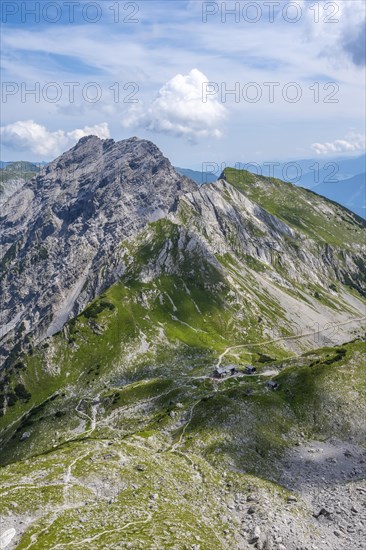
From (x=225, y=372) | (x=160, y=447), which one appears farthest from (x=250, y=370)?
(x=160, y=447)

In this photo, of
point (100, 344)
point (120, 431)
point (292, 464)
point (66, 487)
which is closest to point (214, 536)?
point (66, 487)

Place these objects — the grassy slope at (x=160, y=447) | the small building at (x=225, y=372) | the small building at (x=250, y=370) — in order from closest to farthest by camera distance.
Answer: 1. the grassy slope at (x=160, y=447)
2. the small building at (x=225, y=372)
3. the small building at (x=250, y=370)

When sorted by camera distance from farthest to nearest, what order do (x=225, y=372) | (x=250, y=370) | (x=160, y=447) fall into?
(x=250, y=370) < (x=225, y=372) < (x=160, y=447)

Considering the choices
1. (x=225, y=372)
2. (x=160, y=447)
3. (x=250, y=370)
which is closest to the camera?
(x=160, y=447)

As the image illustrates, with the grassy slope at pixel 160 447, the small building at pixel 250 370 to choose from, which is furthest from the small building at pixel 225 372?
the grassy slope at pixel 160 447

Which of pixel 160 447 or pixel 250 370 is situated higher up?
pixel 160 447

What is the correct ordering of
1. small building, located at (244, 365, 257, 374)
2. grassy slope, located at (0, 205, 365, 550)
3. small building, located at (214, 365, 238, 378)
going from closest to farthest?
1. grassy slope, located at (0, 205, 365, 550)
2. small building, located at (214, 365, 238, 378)
3. small building, located at (244, 365, 257, 374)

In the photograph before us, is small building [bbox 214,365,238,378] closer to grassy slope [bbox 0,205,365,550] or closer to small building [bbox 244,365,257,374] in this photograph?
small building [bbox 244,365,257,374]

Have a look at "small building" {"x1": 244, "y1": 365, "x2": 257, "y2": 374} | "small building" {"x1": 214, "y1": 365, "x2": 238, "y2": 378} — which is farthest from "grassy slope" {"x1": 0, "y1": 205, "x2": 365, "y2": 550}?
"small building" {"x1": 214, "y1": 365, "x2": 238, "y2": 378}

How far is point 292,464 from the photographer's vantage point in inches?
2913

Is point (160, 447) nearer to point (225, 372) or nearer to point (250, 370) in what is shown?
point (225, 372)

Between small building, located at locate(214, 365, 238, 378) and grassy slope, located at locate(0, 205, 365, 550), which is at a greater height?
grassy slope, located at locate(0, 205, 365, 550)

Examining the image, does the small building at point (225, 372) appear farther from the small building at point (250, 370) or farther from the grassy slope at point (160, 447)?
the grassy slope at point (160, 447)

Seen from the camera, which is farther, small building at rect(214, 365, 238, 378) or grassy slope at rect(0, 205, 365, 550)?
small building at rect(214, 365, 238, 378)
